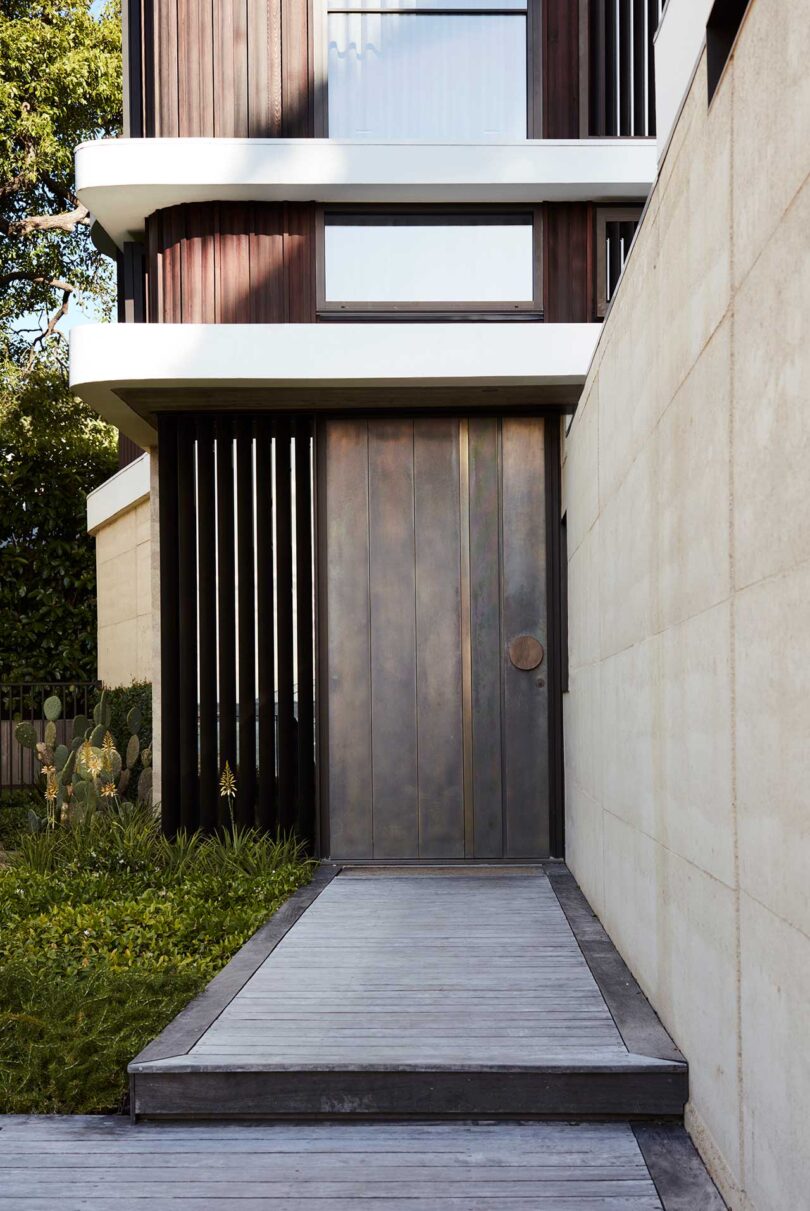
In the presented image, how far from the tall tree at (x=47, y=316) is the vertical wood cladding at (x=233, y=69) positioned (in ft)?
28.1

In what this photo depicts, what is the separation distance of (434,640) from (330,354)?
74.4 inches

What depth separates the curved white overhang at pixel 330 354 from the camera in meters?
6.94

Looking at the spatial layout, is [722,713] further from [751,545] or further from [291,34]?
[291,34]

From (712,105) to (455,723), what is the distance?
500cm

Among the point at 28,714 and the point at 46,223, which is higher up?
the point at 46,223

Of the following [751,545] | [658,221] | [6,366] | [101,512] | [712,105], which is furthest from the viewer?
[6,366]

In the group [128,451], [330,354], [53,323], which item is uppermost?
[53,323]

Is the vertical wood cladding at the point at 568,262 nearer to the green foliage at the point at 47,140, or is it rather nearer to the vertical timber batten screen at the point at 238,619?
the vertical timber batten screen at the point at 238,619

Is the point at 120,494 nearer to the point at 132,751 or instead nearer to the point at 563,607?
the point at 132,751

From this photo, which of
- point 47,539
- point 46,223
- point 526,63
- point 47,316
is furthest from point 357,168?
→ point 47,316

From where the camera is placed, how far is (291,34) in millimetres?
7480

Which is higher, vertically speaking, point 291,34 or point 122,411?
point 291,34

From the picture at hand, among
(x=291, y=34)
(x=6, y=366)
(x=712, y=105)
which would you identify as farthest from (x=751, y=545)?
(x=6, y=366)

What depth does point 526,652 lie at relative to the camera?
7.60 m
